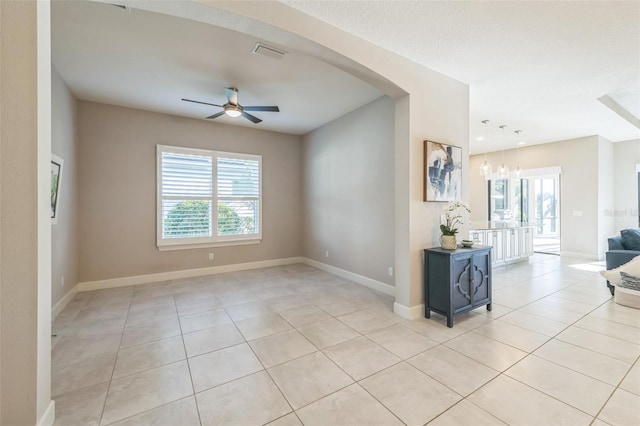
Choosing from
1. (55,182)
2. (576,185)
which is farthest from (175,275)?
(576,185)

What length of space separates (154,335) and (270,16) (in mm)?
3284

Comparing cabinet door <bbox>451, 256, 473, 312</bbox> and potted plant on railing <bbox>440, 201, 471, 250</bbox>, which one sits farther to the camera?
potted plant on railing <bbox>440, 201, 471, 250</bbox>

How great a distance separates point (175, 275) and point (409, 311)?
167 inches

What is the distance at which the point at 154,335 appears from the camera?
285 cm

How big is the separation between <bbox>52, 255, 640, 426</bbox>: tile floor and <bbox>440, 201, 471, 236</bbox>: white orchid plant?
42.5 inches

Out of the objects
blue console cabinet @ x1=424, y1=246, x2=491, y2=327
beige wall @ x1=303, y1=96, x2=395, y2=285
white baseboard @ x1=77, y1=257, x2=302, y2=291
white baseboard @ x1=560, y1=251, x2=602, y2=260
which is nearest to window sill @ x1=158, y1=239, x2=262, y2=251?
white baseboard @ x1=77, y1=257, x2=302, y2=291

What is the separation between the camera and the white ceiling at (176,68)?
101 inches

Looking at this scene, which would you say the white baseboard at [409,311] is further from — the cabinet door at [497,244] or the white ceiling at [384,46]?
the cabinet door at [497,244]

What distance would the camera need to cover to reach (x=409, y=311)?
3.20 meters

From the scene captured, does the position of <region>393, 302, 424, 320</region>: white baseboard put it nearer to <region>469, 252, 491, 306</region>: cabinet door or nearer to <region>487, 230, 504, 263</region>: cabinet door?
<region>469, 252, 491, 306</region>: cabinet door

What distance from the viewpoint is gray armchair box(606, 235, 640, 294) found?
13.3 feet
